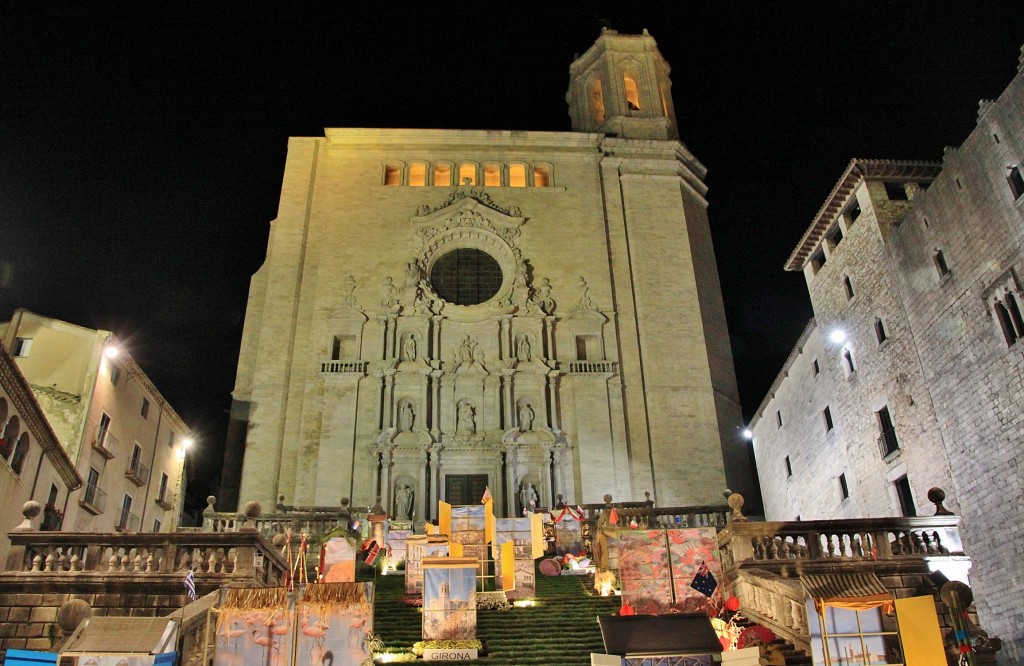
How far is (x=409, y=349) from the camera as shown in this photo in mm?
28125

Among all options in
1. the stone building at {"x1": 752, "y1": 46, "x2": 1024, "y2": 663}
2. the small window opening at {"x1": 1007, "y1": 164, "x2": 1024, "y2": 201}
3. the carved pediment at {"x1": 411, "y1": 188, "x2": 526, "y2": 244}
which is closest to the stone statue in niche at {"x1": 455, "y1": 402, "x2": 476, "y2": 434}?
the carved pediment at {"x1": 411, "y1": 188, "x2": 526, "y2": 244}

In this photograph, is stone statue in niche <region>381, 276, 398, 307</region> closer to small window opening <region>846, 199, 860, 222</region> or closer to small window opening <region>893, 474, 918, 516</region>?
small window opening <region>846, 199, 860, 222</region>

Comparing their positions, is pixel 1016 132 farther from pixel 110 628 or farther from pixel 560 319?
pixel 110 628

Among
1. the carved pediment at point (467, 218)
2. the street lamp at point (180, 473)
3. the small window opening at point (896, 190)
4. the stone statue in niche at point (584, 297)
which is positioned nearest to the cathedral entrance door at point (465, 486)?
the stone statue in niche at point (584, 297)

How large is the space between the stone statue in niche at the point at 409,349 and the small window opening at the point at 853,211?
14.2 meters

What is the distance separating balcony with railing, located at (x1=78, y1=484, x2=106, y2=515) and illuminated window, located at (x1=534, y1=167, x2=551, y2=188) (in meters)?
18.7

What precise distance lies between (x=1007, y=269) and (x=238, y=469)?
75.4 feet

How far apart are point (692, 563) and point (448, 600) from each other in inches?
145

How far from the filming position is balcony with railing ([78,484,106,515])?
→ 21.5m

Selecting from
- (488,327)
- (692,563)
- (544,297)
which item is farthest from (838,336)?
(692,563)

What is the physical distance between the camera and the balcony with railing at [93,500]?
21.5 metres

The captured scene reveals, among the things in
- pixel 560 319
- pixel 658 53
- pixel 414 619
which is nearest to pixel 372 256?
pixel 560 319

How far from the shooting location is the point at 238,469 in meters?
28.1

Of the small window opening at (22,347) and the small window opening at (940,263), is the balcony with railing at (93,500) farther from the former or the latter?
the small window opening at (940,263)
